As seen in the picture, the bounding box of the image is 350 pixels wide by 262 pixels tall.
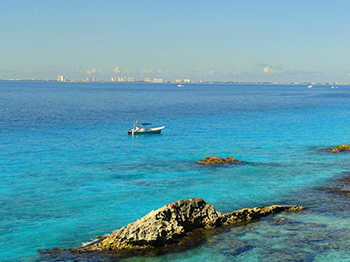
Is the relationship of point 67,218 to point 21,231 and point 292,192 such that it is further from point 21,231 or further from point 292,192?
point 292,192

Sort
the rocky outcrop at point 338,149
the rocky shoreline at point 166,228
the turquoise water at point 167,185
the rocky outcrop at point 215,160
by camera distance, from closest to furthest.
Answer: the rocky shoreline at point 166,228, the turquoise water at point 167,185, the rocky outcrop at point 215,160, the rocky outcrop at point 338,149

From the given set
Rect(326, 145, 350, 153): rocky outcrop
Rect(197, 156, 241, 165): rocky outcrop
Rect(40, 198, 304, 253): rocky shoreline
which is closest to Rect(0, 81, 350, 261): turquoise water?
Rect(40, 198, 304, 253): rocky shoreline

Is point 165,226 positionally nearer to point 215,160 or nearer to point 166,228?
point 166,228

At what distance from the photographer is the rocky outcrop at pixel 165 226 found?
31.2m

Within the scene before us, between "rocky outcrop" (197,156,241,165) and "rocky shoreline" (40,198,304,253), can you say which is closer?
"rocky shoreline" (40,198,304,253)

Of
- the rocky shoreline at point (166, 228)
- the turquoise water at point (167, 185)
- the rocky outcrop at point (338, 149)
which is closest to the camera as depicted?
the rocky shoreline at point (166, 228)

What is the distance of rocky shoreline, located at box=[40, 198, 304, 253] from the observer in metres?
31.2

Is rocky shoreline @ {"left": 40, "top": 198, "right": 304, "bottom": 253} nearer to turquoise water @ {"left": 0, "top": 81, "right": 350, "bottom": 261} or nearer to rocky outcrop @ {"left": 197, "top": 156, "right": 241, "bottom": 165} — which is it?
turquoise water @ {"left": 0, "top": 81, "right": 350, "bottom": 261}

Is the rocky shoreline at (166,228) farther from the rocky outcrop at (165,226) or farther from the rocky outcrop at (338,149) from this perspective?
the rocky outcrop at (338,149)

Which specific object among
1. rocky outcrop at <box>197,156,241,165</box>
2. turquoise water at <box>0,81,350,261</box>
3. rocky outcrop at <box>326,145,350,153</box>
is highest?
rocky outcrop at <box>326,145,350,153</box>

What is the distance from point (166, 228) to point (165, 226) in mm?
179

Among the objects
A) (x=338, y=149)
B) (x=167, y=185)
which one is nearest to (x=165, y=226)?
(x=167, y=185)

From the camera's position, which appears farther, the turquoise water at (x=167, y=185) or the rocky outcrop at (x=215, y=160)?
the rocky outcrop at (x=215, y=160)

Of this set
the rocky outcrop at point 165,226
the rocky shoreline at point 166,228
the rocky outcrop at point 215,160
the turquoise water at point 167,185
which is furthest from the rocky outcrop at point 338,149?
the rocky shoreline at point 166,228
